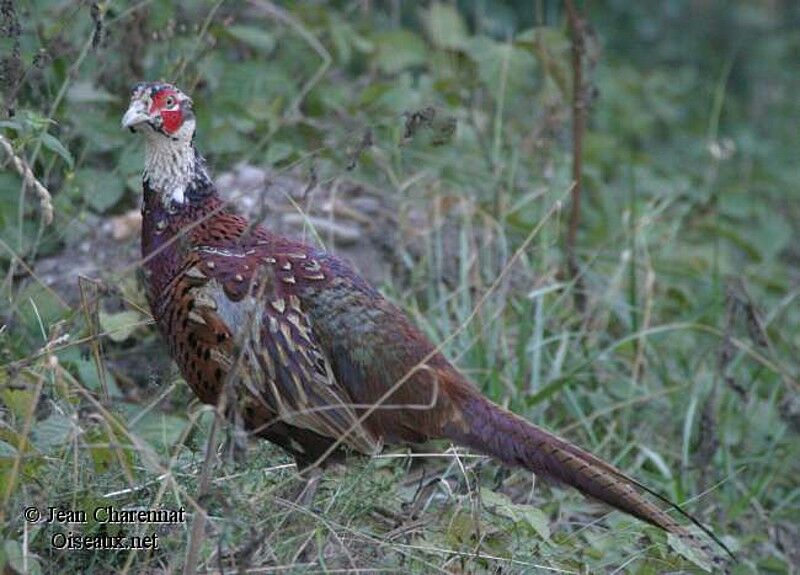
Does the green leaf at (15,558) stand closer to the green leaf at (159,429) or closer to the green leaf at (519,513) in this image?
the green leaf at (159,429)

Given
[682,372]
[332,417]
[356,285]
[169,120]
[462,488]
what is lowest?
[682,372]

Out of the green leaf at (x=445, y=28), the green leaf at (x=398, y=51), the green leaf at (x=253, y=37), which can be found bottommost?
the green leaf at (x=398, y=51)

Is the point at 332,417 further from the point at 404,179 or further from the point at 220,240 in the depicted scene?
the point at 404,179

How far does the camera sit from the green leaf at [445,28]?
7.00 metres

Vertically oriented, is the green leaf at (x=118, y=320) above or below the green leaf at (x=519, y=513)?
above

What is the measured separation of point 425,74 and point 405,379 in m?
3.39

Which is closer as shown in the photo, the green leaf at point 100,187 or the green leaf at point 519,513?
the green leaf at point 519,513

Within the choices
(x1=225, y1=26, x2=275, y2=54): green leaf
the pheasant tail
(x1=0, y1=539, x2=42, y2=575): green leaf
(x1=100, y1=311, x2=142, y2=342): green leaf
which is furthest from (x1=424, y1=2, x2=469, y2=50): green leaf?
(x1=0, y1=539, x2=42, y2=575): green leaf

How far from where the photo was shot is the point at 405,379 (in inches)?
151

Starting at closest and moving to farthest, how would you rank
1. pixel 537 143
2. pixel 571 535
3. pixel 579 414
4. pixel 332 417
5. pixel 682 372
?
pixel 332 417
pixel 571 535
pixel 579 414
pixel 682 372
pixel 537 143

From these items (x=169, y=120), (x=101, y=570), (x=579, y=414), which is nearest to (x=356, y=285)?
(x=169, y=120)

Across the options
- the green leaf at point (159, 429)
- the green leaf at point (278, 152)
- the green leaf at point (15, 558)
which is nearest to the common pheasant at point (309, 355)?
the green leaf at point (159, 429)

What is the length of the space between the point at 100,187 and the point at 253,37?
3.66 feet

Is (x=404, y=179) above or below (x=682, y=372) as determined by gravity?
above
